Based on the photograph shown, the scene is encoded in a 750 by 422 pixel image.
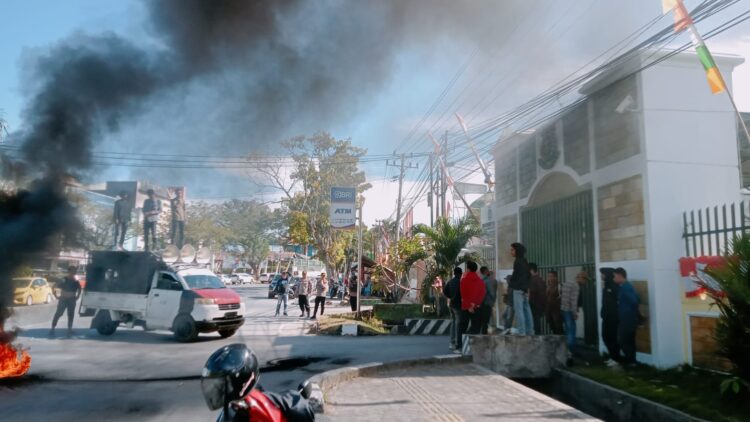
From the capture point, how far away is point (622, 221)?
7.62 metres

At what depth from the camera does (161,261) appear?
35.6 feet

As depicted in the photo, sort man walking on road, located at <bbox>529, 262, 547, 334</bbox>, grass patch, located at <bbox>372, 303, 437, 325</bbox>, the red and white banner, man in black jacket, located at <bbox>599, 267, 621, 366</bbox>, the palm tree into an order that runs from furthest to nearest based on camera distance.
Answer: grass patch, located at <bbox>372, 303, 437, 325</bbox> → the palm tree → man walking on road, located at <bbox>529, 262, 547, 334</bbox> → man in black jacket, located at <bbox>599, 267, 621, 366</bbox> → the red and white banner

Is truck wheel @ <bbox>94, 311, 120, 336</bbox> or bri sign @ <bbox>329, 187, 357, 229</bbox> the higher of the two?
bri sign @ <bbox>329, 187, 357, 229</bbox>

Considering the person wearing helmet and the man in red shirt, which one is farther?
the man in red shirt

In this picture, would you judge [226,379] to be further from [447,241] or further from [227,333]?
[447,241]

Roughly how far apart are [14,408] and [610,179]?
8.47 metres

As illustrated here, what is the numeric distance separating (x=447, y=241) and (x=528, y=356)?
20.1ft

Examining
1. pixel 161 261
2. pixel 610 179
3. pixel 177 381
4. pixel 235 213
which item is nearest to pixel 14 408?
pixel 177 381

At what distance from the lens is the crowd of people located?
690cm

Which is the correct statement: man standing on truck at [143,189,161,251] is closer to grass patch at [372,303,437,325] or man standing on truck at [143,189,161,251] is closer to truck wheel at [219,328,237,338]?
truck wheel at [219,328,237,338]

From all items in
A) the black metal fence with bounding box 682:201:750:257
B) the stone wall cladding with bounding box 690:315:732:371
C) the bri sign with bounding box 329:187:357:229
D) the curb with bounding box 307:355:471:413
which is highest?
the bri sign with bounding box 329:187:357:229

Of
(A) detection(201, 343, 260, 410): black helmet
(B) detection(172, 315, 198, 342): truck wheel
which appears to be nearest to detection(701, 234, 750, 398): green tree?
(A) detection(201, 343, 260, 410): black helmet

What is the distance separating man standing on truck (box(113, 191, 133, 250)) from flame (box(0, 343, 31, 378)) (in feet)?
8.59

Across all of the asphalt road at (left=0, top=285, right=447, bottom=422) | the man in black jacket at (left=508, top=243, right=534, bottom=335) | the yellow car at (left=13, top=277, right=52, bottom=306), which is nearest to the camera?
the asphalt road at (left=0, top=285, right=447, bottom=422)
